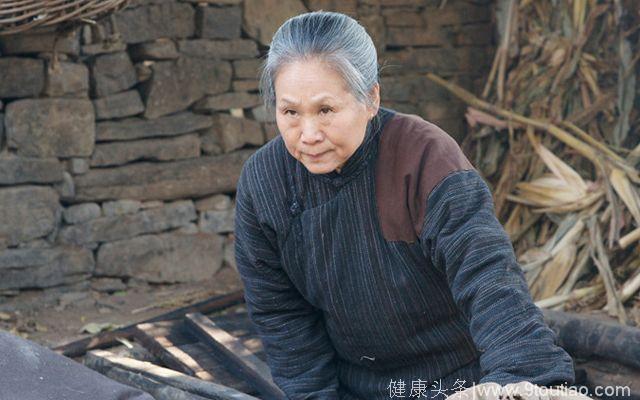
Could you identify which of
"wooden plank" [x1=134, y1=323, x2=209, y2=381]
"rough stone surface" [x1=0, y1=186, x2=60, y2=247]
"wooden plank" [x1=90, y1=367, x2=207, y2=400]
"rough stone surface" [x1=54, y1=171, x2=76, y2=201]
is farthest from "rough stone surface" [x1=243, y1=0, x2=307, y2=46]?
"wooden plank" [x1=90, y1=367, x2=207, y2=400]

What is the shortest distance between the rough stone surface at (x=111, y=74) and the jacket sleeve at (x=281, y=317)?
7.50 feet

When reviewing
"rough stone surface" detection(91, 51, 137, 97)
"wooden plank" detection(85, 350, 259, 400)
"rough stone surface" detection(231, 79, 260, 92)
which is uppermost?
"rough stone surface" detection(91, 51, 137, 97)

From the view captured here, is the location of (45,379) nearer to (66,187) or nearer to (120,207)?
(66,187)

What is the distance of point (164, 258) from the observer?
521 cm

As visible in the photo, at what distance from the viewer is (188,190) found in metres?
5.25

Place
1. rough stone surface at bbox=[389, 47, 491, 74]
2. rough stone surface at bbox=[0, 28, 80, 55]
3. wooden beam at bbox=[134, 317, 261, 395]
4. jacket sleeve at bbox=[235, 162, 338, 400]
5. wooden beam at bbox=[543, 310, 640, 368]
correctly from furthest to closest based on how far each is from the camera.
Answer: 1. rough stone surface at bbox=[389, 47, 491, 74]
2. rough stone surface at bbox=[0, 28, 80, 55]
3. wooden beam at bbox=[134, 317, 261, 395]
4. wooden beam at bbox=[543, 310, 640, 368]
5. jacket sleeve at bbox=[235, 162, 338, 400]

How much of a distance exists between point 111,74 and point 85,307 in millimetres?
1097

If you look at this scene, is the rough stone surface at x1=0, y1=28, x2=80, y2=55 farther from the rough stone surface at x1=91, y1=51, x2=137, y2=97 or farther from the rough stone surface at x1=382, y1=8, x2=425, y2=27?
the rough stone surface at x1=382, y1=8, x2=425, y2=27

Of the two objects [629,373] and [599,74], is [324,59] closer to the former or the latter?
[629,373]

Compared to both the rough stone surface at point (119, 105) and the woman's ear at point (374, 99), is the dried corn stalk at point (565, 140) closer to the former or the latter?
the rough stone surface at point (119, 105)

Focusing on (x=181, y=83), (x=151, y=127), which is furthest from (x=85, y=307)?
(x=181, y=83)

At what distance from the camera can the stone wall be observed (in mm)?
4730

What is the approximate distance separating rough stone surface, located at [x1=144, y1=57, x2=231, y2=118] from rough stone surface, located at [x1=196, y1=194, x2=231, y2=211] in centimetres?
50

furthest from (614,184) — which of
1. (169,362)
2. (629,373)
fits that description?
(169,362)
